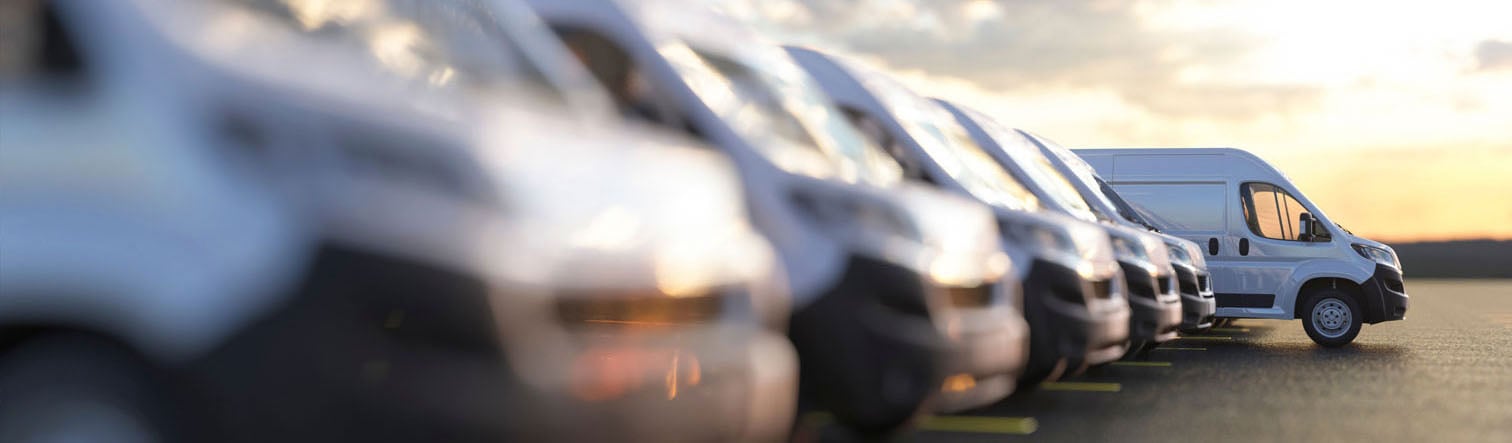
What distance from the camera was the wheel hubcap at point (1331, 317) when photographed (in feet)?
47.3

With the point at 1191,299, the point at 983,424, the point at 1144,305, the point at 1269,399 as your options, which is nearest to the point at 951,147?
the point at 1144,305

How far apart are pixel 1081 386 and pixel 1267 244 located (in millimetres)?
6588

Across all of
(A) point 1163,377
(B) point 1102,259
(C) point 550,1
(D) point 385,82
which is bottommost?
(A) point 1163,377

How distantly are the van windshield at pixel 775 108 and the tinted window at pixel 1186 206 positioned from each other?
8952 millimetres

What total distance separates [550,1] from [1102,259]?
3.37 metres

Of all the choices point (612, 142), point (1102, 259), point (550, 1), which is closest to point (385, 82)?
point (612, 142)

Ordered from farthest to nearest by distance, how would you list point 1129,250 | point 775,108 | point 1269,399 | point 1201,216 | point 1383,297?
point 1201,216 < point 1383,297 < point 1129,250 < point 1269,399 < point 775,108

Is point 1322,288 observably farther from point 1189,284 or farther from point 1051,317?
point 1051,317

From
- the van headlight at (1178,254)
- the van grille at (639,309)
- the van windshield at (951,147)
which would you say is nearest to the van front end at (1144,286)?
the van windshield at (951,147)

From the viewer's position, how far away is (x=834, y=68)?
7.51 m

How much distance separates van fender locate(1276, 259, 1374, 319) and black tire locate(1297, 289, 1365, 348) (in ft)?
0.46

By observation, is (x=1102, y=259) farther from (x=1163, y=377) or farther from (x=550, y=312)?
(x=550, y=312)

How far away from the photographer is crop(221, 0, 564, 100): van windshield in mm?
3750

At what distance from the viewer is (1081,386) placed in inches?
357
